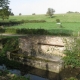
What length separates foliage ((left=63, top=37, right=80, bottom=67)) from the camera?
1448 cm

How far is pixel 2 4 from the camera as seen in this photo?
33281 mm

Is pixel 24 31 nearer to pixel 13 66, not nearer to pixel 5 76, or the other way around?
pixel 13 66

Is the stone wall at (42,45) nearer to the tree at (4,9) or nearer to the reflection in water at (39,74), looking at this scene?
the reflection in water at (39,74)

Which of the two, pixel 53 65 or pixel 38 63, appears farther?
pixel 38 63

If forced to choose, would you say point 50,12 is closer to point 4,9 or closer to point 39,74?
point 4,9

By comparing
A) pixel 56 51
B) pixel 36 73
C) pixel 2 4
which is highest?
pixel 2 4

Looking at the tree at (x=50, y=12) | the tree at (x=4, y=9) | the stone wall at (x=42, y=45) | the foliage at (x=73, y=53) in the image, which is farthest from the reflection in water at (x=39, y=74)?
the tree at (x=50, y=12)

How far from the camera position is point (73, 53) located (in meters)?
14.8

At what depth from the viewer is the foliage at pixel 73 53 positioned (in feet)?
47.5

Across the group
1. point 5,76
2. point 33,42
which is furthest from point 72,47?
Result: point 5,76

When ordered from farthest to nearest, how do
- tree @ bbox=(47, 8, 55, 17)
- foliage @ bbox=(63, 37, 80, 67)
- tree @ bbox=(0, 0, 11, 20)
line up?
1. tree @ bbox=(47, 8, 55, 17)
2. tree @ bbox=(0, 0, 11, 20)
3. foliage @ bbox=(63, 37, 80, 67)

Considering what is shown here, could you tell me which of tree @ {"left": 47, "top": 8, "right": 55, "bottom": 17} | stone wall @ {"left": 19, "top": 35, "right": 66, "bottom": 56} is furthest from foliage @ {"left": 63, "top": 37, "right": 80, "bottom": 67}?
tree @ {"left": 47, "top": 8, "right": 55, "bottom": 17}

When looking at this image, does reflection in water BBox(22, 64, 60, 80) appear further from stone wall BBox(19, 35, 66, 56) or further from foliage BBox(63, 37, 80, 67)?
stone wall BBox(19, 35, 66, 56)

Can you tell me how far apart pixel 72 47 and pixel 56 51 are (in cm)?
208
